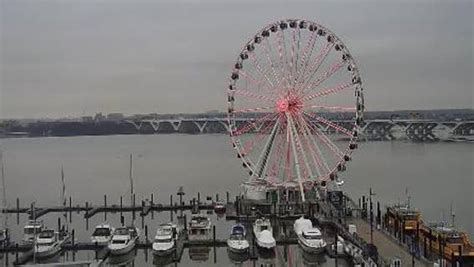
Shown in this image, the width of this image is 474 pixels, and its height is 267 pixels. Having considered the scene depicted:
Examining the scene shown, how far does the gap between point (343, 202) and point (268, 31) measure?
435cm

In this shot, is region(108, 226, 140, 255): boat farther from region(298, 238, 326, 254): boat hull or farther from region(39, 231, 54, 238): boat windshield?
region(298, 238, 326, 254): boat hull

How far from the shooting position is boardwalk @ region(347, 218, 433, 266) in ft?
30.4

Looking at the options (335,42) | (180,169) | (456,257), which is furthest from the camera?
(180,169)

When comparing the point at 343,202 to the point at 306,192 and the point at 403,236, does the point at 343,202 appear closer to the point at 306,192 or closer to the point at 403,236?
the point at 306,192

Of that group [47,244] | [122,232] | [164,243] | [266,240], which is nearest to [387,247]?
[266,240]

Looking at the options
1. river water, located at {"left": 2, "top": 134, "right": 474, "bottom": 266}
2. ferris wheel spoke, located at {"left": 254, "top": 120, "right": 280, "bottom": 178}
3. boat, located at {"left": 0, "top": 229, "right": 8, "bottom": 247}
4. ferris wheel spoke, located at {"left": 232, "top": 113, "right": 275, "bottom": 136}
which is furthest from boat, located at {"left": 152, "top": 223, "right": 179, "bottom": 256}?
ferris wheel spoke, located at {"left": 232, "top": 113, "right": 275, "bottom": 136}

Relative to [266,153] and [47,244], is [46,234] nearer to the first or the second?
[47,244]

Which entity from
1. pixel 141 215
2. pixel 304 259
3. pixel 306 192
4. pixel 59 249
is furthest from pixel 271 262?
pixel 141 215

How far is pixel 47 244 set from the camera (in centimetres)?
1085

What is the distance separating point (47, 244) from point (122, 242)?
49.0 inches

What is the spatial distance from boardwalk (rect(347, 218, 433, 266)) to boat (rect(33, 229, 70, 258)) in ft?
17.1

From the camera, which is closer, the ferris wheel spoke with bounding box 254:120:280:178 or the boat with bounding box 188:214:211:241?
the boat with bounding box 188:214:211:241

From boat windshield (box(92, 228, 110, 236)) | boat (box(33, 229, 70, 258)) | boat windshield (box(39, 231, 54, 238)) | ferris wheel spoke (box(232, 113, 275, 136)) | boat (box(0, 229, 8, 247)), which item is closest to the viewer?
boat (box(33, 229, 70, 258))

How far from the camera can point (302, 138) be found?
1499 cm
